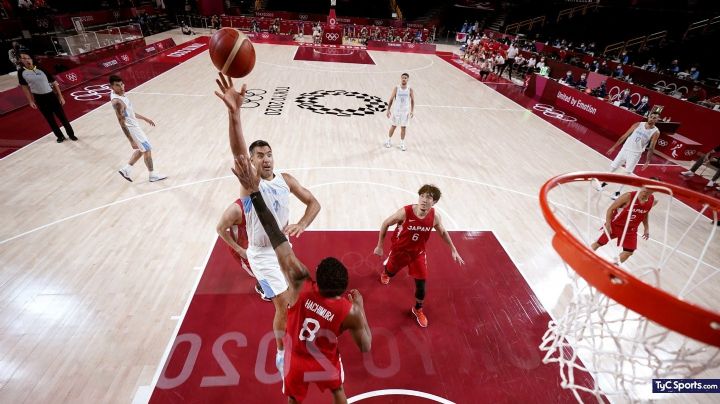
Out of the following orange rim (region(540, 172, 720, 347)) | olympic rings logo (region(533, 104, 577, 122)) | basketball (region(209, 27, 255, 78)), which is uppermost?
basketball (region(209, 27, 255, 78))

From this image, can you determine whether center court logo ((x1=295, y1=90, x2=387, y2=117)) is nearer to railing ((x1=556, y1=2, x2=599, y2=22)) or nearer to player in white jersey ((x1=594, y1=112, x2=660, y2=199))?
player in white jersey ((x1=594, y1=112, x2=660, y2=199))

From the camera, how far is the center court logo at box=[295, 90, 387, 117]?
10578 mm

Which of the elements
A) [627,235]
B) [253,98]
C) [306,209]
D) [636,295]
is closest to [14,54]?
[253,98]

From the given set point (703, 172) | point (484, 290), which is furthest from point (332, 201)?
point (703, 172)

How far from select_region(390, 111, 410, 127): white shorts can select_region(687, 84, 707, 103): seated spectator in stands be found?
390 inches

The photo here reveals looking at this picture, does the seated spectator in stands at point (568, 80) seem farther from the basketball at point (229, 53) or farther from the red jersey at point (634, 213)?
the basketball at point (229, 53)

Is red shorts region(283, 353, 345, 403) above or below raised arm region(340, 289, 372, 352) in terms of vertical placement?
below

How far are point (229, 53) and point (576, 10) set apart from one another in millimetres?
29815

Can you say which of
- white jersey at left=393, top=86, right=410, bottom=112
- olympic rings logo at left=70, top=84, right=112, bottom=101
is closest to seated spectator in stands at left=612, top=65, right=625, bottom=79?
white jersey at left=393, top=86, right=410, bottom=112

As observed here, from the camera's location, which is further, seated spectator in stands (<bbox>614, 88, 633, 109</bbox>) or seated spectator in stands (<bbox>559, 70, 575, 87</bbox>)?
seated spectator in stands (<bbox>559, 70, 575, 87</bbox>)

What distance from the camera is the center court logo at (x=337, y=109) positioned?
10578 millimetres

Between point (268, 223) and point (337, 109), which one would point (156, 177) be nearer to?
point (268, 223)

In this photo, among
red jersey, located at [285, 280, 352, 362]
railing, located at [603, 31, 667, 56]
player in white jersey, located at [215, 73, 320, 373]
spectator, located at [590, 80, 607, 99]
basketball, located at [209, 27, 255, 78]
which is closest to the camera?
red jersey, located at [285, 280, 352, 362]

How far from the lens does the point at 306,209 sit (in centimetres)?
305
